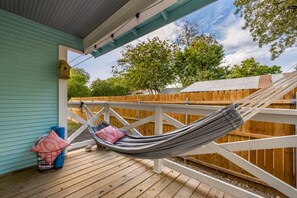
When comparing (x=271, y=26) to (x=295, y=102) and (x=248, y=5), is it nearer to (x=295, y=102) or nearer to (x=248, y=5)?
(x=248, y=5)

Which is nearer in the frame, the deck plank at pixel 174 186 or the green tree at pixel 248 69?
the deck plank at pixel 174 186

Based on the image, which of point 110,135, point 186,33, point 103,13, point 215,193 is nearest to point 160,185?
point 215,193

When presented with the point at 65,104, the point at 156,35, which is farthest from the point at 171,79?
the point at 65,104

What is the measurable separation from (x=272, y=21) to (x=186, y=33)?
16.3 ft

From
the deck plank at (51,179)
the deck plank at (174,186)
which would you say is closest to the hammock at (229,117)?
the deck plank at (174,186)

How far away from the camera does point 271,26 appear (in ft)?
15.2

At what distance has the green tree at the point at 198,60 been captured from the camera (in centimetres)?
879

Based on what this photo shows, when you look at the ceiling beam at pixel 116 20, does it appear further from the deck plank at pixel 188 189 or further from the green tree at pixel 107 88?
the green tree at pixel 107 88

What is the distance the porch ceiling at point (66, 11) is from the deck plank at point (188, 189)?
229 cm

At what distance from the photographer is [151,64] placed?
319 inches

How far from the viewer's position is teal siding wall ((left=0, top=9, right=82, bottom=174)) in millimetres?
2033

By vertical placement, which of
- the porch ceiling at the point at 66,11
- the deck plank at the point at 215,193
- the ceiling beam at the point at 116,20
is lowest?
the deck plank at the point at 215,193

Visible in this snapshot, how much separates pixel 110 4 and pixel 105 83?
8.80 m

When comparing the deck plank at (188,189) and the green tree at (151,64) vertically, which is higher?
the green tree at (151,64)
